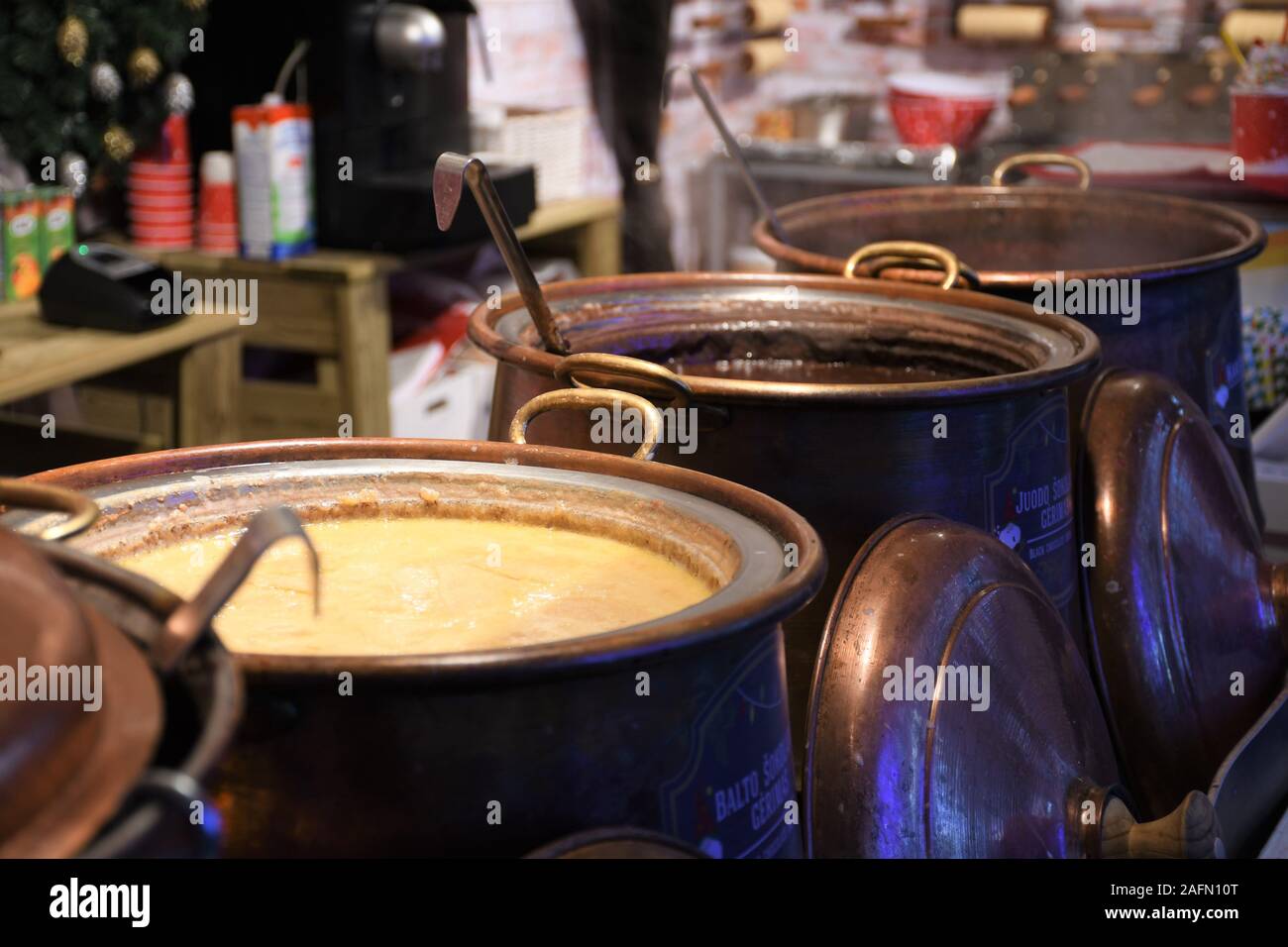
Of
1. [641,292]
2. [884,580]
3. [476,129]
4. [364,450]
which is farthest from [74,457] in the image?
[884,580]

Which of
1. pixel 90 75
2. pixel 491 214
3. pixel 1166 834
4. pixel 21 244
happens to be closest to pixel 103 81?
pixel 90 75

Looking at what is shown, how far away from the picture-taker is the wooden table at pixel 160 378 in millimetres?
3055

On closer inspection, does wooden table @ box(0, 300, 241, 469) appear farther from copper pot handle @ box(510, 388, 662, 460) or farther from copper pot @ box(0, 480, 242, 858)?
copper pot @ box(0, 480, 242, 858)

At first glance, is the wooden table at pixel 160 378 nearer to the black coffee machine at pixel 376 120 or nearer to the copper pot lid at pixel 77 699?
the black coffee machine at pixel 376 120

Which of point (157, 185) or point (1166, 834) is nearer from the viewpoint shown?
point (1166, 834)

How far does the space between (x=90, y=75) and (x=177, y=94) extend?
0.71ft

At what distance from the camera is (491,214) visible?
1.52m

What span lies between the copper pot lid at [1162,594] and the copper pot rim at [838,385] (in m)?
0.22

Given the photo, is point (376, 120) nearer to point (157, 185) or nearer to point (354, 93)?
point (354, 93)

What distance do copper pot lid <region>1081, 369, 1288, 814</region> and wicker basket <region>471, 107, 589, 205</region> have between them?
2449mm

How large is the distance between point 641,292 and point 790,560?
3.53 ft

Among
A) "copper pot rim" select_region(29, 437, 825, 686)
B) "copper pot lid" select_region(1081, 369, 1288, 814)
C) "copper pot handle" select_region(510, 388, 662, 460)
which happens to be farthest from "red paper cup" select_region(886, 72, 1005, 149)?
"copper pot rim" select_region(29, 437, 825, 686)

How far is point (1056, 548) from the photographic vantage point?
1.79m

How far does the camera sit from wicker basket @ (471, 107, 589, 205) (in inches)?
168
